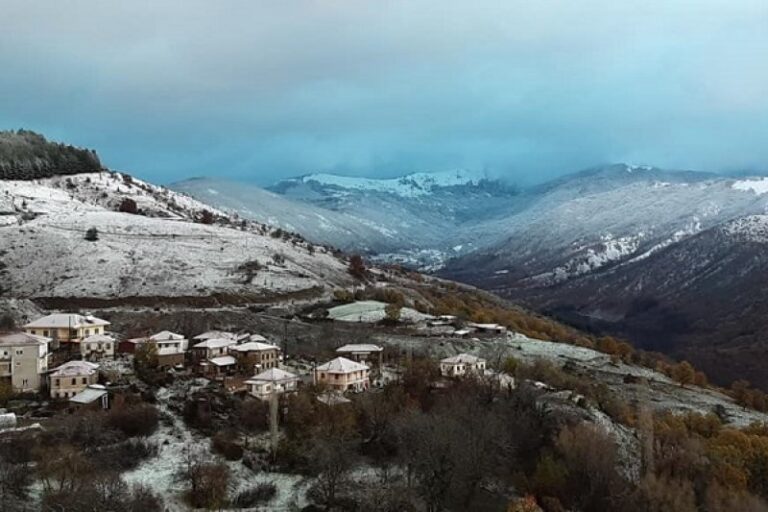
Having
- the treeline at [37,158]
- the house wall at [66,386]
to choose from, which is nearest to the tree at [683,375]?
the house wall at [66,386]

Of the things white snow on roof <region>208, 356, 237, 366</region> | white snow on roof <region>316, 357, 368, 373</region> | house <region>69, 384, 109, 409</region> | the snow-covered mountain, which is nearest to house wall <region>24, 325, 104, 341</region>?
white snow on roof <region>208, 356, 237, 366</region>

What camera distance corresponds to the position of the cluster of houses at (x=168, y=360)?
160 feet

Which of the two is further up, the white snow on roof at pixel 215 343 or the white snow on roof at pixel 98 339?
the white snow on roof at pixel 98 339

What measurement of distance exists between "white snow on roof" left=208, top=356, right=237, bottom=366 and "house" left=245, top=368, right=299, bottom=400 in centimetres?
487

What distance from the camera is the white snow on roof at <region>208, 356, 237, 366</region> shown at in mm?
54828

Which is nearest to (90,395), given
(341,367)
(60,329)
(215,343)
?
(215,343)

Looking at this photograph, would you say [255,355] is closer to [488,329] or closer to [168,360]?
[168,360]

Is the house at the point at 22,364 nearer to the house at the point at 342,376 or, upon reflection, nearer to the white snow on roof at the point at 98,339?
the white snow on roof at the point at 98,339

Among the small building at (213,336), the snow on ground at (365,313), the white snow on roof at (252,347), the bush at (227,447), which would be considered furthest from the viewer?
the snow on ground at (365,313)

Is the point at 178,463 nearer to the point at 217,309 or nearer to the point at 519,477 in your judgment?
the point at 519,477

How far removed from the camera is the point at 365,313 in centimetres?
8088

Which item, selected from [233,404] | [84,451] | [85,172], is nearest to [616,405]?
[233,404]

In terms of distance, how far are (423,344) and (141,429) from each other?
31.7 m

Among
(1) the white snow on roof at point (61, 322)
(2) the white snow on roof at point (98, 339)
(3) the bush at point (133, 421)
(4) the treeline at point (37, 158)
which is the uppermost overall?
(4) the treeline at point (37, 158)
